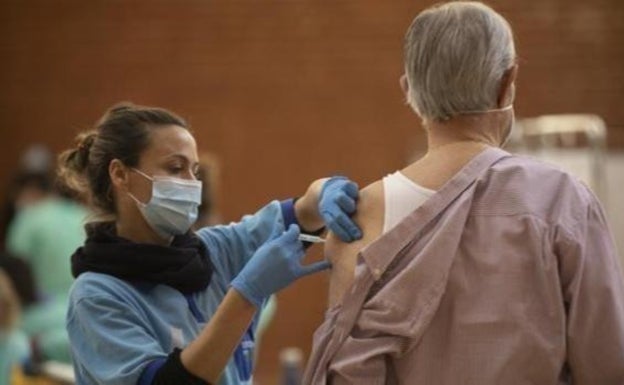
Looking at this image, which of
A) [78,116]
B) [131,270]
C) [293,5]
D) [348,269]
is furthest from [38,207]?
[348,269]

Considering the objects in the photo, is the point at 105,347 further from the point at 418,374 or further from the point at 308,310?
the point at 308,310

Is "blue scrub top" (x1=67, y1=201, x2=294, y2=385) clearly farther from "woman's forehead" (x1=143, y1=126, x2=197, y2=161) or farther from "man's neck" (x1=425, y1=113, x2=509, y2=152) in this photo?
"man's neck" (x1=425, y1=113, x2=509, y2=152)

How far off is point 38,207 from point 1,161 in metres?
1.75

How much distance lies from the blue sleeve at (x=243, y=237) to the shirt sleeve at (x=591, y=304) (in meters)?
0.85

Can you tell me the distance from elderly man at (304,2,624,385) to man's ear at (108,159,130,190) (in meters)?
0.66

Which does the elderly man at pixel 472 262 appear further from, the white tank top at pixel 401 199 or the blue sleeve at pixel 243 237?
the blue sleeve at pixel 243 237

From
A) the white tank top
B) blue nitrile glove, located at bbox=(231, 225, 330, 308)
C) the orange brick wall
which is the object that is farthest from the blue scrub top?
the orange brick wall

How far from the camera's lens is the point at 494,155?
7.34 ft

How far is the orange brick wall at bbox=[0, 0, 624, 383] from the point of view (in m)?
7.94

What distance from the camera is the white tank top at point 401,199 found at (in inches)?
88.0

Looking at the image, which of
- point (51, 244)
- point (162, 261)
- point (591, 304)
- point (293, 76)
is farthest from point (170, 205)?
point (293, 76)

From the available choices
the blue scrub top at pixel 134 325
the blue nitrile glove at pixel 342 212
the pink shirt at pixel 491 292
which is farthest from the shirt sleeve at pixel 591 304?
the blue scrub top at pixel 134 325

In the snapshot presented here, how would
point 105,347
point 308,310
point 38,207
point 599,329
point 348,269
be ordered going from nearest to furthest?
1. point 599,329
2. point 348,269
3. point 105,347
4. point 38,207
5. point 308,310

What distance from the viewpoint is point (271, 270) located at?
2.44 metres
